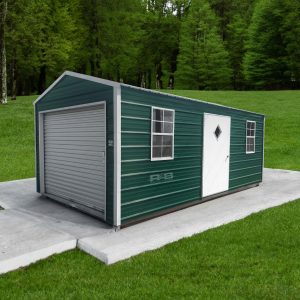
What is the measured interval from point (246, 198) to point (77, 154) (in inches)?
185

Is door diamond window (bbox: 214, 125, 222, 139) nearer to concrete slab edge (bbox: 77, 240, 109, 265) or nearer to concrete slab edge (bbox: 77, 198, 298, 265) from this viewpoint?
concrete slab edge (bbox: 77, 198, 298, 265)

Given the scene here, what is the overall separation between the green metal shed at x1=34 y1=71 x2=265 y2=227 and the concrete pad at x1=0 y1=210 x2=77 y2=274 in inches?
44.4

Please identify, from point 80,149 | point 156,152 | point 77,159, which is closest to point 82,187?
point 77,159

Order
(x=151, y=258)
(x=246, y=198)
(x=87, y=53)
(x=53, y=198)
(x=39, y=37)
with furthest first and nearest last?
1. (x=87, y=53)
2. (x=39, y=37)
3. (x=246, y=198)
4. (x=53, y=198)
5. (x=151, y=258)

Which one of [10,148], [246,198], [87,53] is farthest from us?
[87,53]

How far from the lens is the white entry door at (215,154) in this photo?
28.7 ft

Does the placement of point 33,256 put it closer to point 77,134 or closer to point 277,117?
point 77,134

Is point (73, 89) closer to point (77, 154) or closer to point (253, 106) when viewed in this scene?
point (77, 154)

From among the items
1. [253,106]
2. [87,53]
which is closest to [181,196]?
[253,106]

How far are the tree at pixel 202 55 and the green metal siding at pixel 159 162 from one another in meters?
32.0

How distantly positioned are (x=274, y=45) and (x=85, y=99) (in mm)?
38479

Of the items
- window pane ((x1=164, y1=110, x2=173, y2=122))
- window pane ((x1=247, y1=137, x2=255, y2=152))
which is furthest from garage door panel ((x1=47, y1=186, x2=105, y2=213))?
window pane ((x1=247, y1=137, x2=255, y2=152))

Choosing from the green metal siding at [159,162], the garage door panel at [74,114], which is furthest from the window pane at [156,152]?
the garage door panel at [74,114]

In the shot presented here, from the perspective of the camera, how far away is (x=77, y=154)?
7.70 metres
